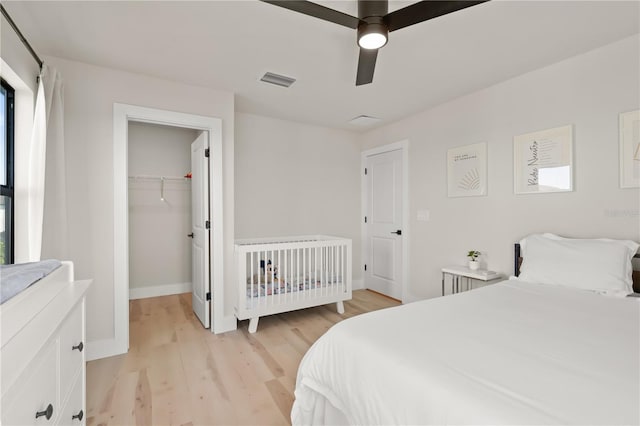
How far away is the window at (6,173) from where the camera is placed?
76.2 inches

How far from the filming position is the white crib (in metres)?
3.06

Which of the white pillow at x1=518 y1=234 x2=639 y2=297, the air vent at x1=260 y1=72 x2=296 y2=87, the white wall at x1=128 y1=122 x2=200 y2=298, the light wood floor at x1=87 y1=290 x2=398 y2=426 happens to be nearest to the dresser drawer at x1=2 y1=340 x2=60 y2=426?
the light wood floor at x1=87 y1=290 x2=398 y2=426

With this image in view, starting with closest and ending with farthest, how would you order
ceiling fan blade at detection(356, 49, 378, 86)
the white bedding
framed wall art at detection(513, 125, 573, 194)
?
the white bedding
ceiling fan blade at detection(356, 49, 378, 86)
framed wall art at detection(513, 125, 573, 194)

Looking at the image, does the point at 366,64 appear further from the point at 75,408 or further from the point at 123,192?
the point at 75,408

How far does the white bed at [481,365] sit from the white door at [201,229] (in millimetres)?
1934

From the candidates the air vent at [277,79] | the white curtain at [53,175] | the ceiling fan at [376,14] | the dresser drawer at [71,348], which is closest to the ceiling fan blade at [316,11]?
the ceiling fan at [376,14]

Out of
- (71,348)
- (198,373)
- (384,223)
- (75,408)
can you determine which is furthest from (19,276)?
(384,223)

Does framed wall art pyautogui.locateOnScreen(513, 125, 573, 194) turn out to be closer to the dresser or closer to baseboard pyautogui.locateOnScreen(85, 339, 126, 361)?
the dresser

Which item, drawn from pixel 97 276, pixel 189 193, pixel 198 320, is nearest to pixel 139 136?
pixel 189 193

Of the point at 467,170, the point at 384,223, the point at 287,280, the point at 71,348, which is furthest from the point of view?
the point at 384,223

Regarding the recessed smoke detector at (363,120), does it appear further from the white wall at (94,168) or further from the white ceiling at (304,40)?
the white wall at (94,168)

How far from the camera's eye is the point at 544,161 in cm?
262

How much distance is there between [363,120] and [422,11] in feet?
8.46

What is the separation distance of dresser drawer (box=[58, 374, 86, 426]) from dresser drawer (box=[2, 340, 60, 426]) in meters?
0.13
